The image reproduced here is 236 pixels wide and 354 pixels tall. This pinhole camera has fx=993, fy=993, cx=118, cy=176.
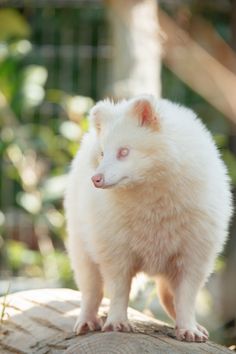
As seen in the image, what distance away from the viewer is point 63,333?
3902 millimetres

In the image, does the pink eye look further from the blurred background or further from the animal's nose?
the blurred background

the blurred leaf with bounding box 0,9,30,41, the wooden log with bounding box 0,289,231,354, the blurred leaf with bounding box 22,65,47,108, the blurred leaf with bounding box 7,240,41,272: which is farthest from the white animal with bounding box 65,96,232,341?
the blurred leaf with bounding box 0,9,30,41

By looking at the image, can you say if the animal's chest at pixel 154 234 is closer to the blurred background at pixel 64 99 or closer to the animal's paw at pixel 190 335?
the animal's paw at pixel 190 335

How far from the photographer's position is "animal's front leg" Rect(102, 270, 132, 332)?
12.4 ft

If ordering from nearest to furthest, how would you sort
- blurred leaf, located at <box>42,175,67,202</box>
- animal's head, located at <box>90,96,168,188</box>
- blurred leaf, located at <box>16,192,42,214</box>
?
animal's head, located at <box>90,96,168,188</box> → blurred leaf, located at <box>42,175,67,202</box> → blurred leaf, located at <box>16,192,42,214</box>

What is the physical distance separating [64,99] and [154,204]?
285 cm

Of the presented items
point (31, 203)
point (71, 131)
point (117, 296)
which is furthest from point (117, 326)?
point (31, 203)

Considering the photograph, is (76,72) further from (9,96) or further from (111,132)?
(111,132)

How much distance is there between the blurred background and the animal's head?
1.34 meters

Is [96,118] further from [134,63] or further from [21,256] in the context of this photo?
[21,256]

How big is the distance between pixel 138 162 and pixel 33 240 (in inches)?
181

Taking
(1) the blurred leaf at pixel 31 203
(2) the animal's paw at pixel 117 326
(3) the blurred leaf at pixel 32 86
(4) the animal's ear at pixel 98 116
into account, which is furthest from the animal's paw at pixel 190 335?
(3) the blurred leaf at pixel 32 86

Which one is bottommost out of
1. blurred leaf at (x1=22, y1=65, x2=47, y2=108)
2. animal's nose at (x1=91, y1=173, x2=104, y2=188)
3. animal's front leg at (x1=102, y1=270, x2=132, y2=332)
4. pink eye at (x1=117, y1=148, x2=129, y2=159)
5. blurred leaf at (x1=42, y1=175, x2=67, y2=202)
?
animal's front leg at (x1=102, y1=270, x2=132, y2=332)

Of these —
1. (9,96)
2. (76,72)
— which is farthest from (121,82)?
(76,72)
